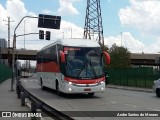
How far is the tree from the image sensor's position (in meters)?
96.6

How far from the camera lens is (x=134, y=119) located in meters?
14.4

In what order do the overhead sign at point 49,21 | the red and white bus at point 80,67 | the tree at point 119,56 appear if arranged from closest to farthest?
the red and white bus at point 80,67
the overhead sign at point 49,21
the tree at point 119,56

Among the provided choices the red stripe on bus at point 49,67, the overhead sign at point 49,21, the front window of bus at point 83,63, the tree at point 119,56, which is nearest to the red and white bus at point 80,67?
the front window of bus at point 83,63

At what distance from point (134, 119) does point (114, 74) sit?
41805 mm

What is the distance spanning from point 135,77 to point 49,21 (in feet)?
39.3

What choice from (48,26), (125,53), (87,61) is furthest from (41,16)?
(125,53)

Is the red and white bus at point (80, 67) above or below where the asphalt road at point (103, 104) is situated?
above

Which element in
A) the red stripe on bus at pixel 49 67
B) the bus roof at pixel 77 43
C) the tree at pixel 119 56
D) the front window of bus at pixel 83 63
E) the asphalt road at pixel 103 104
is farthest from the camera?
the tree at pixel 119 56

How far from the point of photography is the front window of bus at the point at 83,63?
24.6 metres

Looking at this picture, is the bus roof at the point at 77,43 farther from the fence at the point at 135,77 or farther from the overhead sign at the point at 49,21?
the overhead sign at the point at 49,21

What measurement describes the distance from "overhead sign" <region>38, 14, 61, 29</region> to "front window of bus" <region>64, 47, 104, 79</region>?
1878cm

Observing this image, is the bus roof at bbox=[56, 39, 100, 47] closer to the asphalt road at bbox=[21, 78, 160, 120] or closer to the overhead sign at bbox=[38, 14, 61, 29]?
the asphalt road at bbox=[21, 78, 160, 120]

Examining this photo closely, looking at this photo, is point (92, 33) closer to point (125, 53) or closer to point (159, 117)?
point (125, 53)

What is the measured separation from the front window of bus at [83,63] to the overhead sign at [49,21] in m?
18.8
